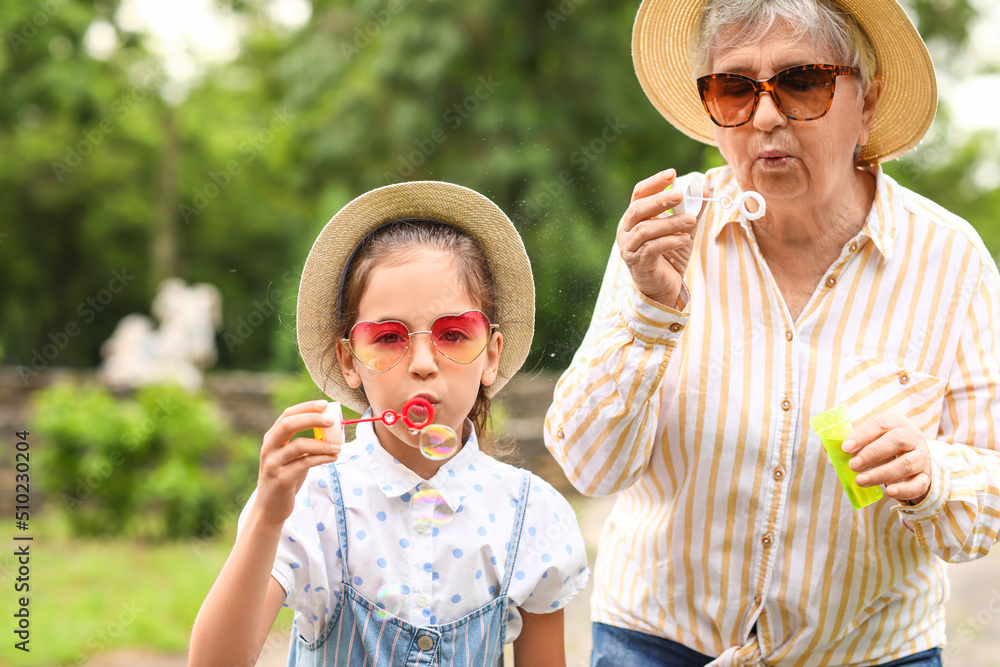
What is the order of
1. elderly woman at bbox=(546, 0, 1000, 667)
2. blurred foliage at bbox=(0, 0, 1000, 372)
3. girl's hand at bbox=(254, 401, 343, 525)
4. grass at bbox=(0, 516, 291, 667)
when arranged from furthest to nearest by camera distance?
1. blurred foliage at bbox=(0, 0, 1000, 372)
2. grass at bbox=(0, 516, 291, 667)
3. elderly woman at bbox=(546, 0, 1000, 667)
4. girl's hand at bbox=(254, 401, 343, 525)

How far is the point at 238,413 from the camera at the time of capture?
Result: 957 centimetres

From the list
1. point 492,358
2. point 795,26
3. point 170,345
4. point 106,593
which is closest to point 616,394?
point 492,358

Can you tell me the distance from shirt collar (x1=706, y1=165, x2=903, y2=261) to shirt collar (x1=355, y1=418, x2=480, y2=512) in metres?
0.77

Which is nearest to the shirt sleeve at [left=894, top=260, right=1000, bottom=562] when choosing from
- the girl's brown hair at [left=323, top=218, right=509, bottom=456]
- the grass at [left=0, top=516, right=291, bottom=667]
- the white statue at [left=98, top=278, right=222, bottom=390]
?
the girl's brown hair at [left=323, top=218, right=509, bottom=456]

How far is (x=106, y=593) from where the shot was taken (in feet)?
19.9

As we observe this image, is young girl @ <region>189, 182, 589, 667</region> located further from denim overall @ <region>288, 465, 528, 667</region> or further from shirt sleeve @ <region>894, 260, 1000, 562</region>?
shirt sleeve @ <region>894, 260, 1000, 562</region>

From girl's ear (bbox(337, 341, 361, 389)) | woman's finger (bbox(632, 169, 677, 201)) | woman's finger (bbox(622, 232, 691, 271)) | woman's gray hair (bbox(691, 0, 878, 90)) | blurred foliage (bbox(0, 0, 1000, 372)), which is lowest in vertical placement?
girl's ear (bbox(337, 341, 361, 389))

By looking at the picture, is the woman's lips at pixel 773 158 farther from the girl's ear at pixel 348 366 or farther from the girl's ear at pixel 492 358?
the girl's ear at pixel 348 366

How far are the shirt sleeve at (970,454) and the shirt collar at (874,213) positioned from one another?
0.69ft

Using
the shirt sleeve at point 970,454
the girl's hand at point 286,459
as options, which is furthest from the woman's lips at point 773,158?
the girl's hand at point 286,459

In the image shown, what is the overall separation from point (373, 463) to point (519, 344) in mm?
448

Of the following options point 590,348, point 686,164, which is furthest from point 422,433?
point 686,164

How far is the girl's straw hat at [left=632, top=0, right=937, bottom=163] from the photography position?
2.08m

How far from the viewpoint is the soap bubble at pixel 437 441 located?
174cm
